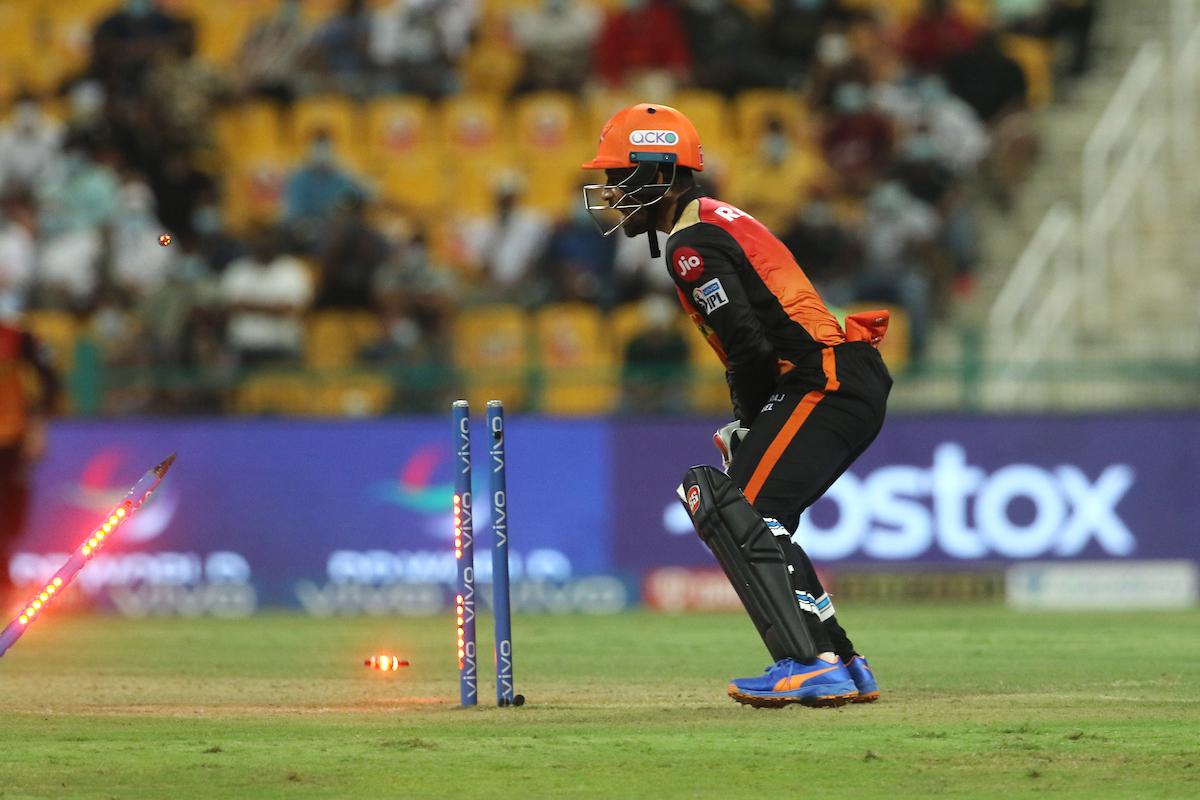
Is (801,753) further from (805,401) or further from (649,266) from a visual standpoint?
(649,266)

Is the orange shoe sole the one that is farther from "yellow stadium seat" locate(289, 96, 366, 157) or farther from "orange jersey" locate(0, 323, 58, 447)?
"yellow stadium seat" locate(289, 96, 366, 157)

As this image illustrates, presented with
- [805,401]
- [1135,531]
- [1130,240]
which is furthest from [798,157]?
[805,401]

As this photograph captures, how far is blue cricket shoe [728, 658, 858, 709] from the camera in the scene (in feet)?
26.7

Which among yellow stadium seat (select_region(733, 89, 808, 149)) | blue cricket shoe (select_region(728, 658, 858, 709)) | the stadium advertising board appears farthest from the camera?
yellow stadium seat (select_region(733, 89, 808, 149))

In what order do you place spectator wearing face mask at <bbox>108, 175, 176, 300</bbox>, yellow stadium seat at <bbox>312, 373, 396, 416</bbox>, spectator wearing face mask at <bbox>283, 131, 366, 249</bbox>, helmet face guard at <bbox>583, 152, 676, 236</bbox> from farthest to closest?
spectator wearing face mask at <bbox>283, 131, 366, 249</bbox> → spectator wearing face mask at <bbox>108, 175, 176, 300</bbox> → yellow stadium seat at <bbox>312, 373, 396, 416</bbox> → helmet face guard at <bbox>583, 152, 676, 236</bbox>

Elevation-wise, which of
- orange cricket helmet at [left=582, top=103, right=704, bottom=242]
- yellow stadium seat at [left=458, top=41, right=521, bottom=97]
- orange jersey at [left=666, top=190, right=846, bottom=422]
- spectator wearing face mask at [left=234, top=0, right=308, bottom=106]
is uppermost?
spectator wearing face mask at [left=234, top=0, right=308, bottom=106]

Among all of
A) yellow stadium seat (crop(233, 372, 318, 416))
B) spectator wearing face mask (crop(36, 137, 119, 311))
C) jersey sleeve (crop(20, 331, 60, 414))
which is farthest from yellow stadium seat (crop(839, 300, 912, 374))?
spectator wearing face mask (crop(36, 137, 119, 311))

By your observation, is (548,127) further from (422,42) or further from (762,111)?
(762,111)

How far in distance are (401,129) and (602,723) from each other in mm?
12685

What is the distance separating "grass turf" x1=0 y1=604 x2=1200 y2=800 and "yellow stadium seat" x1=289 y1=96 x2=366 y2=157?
318 inches

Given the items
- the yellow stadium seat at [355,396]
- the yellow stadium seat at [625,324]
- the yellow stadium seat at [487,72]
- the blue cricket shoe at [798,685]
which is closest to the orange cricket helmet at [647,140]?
the blue cricket shoe at [798,685]

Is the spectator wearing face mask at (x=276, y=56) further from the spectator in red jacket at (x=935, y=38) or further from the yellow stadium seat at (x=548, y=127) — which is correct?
the spectator in red jacket at (x=935, y=38)

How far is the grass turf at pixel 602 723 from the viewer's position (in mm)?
6602

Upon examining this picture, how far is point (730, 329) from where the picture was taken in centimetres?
803
